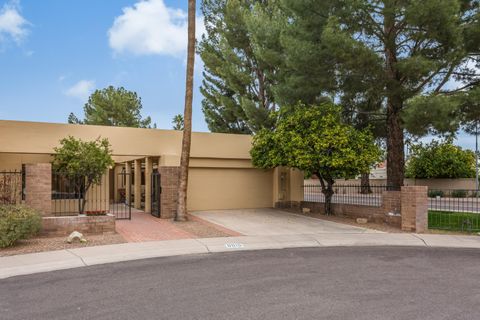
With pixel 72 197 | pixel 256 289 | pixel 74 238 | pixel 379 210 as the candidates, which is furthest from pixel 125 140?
pixel 256 289

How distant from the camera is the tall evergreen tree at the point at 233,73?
93.0 feet

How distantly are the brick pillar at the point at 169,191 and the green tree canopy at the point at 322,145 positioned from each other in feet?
13.9

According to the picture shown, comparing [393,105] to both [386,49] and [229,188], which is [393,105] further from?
[229,188]

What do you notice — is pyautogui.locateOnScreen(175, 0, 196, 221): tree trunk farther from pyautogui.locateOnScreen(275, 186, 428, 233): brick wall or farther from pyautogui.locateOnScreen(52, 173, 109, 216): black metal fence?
pyautogui.locateOnScreen(275, 186, 428, 233): brick wall

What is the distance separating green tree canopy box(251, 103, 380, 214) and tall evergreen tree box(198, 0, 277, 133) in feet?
29.4

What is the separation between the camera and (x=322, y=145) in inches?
669

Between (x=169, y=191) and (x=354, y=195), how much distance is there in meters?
9.64

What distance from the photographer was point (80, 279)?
7988mm

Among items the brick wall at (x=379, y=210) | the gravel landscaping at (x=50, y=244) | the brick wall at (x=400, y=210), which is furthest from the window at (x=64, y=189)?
the brick wall at (x=400, y=210)

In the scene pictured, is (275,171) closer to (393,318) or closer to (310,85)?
(310,85)

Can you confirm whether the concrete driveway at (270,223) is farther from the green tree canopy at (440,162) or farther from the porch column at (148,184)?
the green tree canopy at (440,162)

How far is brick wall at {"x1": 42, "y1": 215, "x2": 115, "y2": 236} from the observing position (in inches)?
497

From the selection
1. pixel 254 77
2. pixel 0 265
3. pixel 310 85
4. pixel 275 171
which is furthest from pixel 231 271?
pixel 254 77

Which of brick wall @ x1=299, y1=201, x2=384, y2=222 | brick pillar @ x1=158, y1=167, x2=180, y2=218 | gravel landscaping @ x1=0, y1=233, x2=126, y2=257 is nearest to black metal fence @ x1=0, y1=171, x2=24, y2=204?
gravel landscaping @ x1=0, y1=233, x2=126, y2=257
